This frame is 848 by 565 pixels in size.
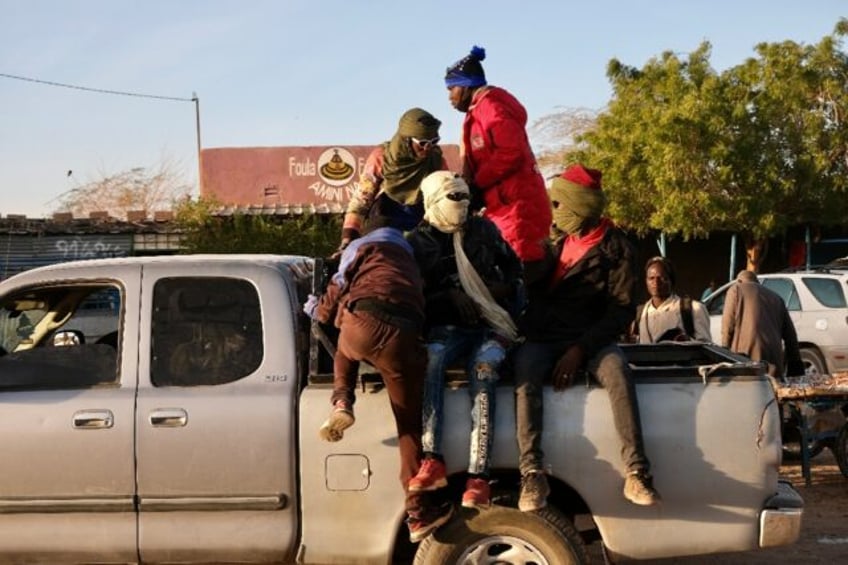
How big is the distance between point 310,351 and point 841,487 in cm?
544

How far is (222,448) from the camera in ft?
14.6

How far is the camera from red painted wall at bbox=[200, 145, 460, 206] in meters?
23.8

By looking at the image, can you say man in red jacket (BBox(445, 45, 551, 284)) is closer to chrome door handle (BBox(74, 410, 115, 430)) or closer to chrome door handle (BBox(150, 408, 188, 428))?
chrome door handle (BBox(150, 408, 188, 428))

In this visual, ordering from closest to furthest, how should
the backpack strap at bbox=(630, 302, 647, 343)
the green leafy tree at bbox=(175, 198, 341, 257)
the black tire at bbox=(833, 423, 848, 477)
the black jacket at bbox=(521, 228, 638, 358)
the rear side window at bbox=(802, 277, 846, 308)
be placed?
the black jacket at bbox=(521, 228, 638, 358) < the backpack strap at bbox=(630, 302, 647, 343) < the black tire at bbox=(833, 423, 848, 477) < the rear side window at bbox=(802, 277, 846, 308) < the green leafy tree at bbox=(175, 198, 341, 257)

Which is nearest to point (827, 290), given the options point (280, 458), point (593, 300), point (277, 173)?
point (593, 300)

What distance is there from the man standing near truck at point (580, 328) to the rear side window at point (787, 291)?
31.2ft

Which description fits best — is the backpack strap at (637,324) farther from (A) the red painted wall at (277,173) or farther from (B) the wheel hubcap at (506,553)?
(A) the red painted wall at (277,173)

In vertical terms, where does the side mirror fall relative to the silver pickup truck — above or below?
above

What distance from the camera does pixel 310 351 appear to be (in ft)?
15.1

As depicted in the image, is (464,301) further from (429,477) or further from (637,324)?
(637,324)

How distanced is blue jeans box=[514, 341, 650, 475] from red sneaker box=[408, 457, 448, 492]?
13.3 inches

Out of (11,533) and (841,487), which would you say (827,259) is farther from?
(11,533)

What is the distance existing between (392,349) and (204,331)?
994 mm

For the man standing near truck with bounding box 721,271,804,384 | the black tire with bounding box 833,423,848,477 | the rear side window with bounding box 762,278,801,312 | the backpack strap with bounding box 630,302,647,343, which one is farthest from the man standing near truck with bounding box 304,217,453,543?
the rear side window with bounding box 762,278,801,312
